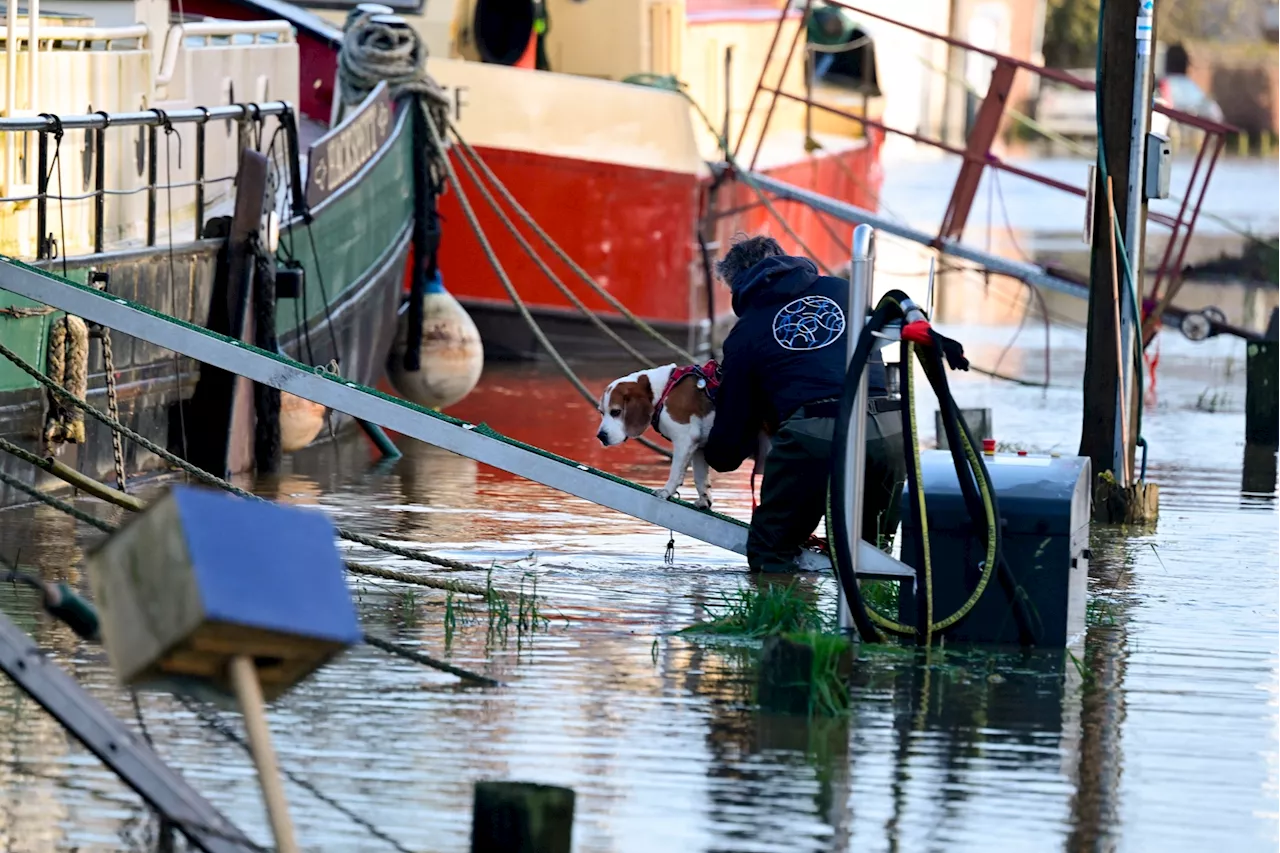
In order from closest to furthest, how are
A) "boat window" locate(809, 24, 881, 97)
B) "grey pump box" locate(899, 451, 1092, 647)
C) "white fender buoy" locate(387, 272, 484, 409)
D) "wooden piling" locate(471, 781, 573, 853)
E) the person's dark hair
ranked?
1. "wooden piling" locate(471, 781, 573, 853)
2. "grey pump box" locate(899, 451, 1092, 647)
3. the person's dark hair
4. "white fender buoy" locate(387, 272, 484, 409)
5. "boat window" locate(809, 24, 881, 97)

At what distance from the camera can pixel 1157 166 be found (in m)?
10.5

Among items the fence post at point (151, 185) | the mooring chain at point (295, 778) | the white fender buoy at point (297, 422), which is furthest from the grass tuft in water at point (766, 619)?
the white fender buoy at point (297, 422)

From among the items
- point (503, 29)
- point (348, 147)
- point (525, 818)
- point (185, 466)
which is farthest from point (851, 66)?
point (525, 818)

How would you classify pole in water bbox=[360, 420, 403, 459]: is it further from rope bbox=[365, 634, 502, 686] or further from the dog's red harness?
rope bbox=[365, 634, 502, 686]

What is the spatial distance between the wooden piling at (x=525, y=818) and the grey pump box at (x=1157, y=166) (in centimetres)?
631

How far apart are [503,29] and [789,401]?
445 inches

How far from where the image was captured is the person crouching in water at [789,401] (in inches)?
331

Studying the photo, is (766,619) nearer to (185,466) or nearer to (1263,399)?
(185,466)

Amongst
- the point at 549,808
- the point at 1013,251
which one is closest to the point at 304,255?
the point at 549,808

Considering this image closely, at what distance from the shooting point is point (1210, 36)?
7500 centimetres

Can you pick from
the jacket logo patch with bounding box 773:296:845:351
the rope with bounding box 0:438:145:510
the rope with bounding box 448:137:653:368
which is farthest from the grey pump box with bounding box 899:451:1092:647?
the rope with bounding box 448:137:653:368

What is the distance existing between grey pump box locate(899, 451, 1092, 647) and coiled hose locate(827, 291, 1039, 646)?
36mm

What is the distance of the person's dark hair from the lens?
8.77 metres

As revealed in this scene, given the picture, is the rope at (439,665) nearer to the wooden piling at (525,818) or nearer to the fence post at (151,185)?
the wooden piling at (525,818)
